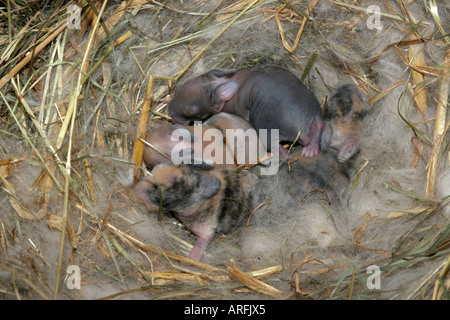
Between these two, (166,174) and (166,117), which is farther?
(166,117)

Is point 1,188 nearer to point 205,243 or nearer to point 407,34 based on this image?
point 205,243

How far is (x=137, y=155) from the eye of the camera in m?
2.28

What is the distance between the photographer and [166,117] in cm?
255

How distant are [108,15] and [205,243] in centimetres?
134

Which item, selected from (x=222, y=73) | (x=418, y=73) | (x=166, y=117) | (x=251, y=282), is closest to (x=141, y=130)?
(x=166, y=117)

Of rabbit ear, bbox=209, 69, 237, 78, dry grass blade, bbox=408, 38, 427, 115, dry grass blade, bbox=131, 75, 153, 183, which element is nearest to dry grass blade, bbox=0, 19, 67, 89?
dry grass blade, bbox=131, 75, 153, 183

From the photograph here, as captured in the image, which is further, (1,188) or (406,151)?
(406,151)

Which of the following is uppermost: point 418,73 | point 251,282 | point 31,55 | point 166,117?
point 31,55

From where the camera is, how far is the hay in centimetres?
187

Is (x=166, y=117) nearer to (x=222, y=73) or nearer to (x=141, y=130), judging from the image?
(x=141, y=130)

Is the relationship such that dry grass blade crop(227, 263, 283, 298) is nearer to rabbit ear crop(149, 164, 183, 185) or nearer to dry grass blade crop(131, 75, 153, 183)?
rabbit ear crop(149, 164, 183, 185)

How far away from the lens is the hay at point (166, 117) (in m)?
1.87

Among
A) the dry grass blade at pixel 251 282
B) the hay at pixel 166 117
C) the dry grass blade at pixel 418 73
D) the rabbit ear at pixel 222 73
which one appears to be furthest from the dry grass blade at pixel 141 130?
the dry grass blade at pixel 418 73
